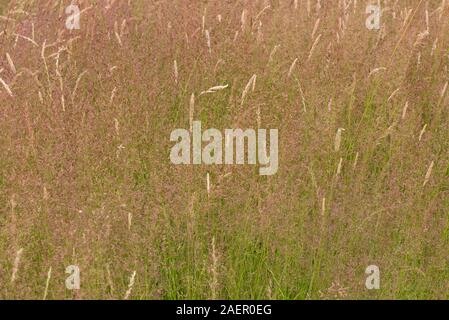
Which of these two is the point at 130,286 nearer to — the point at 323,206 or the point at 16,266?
the point at 16,266

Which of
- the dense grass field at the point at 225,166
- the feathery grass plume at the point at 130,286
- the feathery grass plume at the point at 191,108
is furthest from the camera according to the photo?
the feathery grass plume at the point at 191,108

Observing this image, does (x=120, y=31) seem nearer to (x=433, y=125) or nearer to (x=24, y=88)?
(x=24, y=88)

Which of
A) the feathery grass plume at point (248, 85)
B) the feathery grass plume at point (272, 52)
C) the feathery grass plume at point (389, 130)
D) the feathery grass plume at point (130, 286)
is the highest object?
the feathery grass plume at point (272, 52)

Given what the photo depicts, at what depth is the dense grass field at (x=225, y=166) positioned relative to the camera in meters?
2.11

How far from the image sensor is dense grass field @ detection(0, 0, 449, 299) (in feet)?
6.92

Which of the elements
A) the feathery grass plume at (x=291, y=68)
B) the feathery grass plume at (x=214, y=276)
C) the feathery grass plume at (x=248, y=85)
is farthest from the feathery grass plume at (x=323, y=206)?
the feathery grass plume at (x=291, y=68)

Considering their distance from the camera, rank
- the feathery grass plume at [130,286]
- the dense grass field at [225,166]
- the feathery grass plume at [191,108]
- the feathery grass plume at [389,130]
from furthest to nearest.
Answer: the feathery grass plume at [389,130]
the feathery grass plume at [191,108]
the dense grass field at [225,166]
the feathery grass plume at [130,286]

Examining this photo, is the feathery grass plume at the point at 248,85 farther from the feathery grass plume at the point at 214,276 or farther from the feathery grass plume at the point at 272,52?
the feathery grass plume at the point at 214,276

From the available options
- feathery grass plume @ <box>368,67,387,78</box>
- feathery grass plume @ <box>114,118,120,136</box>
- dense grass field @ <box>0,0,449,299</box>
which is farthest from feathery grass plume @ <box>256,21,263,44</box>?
feathery grass plume @ <box>114,118,120,136</box>

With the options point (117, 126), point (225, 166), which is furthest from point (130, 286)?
point (117, 126)

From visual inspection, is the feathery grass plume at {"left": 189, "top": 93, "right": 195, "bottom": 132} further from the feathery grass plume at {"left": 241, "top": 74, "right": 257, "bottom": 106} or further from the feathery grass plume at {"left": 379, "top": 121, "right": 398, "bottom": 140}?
the feathery grass plume at {"left": 379, "top": 121, "right": 398, "bottom": 140}

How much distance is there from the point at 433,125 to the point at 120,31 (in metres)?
1.24

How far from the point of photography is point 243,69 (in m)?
2.72

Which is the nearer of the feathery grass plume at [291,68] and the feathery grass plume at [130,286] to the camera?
the feathery grass plume at [130,286]
